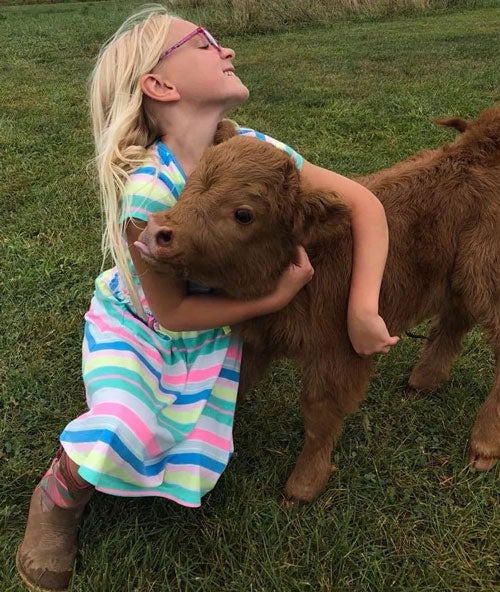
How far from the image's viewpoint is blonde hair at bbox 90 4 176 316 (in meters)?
2.13

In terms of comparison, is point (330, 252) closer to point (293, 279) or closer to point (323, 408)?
point (293, 279)

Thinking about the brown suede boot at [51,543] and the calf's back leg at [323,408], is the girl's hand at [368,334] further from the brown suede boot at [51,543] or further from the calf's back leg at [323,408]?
the brown suede boot at [51,543]

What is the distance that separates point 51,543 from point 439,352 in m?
1.91

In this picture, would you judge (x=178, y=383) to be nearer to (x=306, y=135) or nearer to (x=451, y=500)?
(x=451, y=500)

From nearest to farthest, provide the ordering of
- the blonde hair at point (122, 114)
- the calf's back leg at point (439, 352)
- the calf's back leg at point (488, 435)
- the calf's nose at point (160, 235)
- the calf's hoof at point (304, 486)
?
the calf's nose at point (160, 235), the blonde hair at point (122, 114), the calf's hoof at point (304, 486), the calf's back leg at point (488, 435), the calf's back leg at point (439, 352)

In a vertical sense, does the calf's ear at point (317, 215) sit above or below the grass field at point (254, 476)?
above

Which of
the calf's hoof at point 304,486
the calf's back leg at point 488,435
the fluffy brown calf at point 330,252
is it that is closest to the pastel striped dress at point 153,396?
the fluffy brown calf at point 330,252

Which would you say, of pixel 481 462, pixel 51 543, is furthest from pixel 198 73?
pixel 481 462

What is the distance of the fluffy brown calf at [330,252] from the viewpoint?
68.6 inches

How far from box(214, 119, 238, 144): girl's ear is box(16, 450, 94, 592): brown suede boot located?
4.32 ft

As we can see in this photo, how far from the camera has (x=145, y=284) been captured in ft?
6.84

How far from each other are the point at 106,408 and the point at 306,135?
4.99 metres

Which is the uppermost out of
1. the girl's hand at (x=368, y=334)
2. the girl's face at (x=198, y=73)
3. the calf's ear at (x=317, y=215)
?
the girl's face at (x=198, y=73)

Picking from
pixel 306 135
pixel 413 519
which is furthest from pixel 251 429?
pixel 306 135
